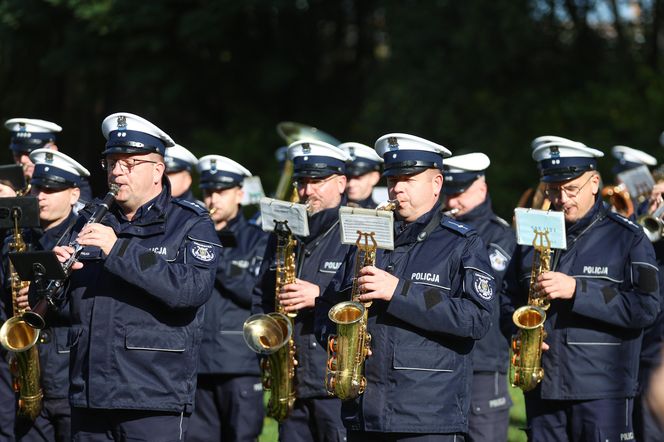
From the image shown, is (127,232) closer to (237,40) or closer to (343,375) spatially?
(343,375)

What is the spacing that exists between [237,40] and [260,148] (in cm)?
210

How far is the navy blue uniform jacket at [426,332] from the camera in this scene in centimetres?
574

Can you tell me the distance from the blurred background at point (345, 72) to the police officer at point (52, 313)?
35.2 ft

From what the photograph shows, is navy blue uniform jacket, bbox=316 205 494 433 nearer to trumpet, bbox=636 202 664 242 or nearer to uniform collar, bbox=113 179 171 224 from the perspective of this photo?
uniform collar, bbox=113 179 171 224

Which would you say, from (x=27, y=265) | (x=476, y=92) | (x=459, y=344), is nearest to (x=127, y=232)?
(x=27, y=265)

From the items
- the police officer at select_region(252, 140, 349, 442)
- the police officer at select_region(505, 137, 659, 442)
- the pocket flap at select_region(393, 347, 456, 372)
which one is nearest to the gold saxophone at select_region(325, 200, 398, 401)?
the pocket flap at select_region(393, 347, 456, 372)

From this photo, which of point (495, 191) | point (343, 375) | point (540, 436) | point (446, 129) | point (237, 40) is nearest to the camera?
point (343, 375)

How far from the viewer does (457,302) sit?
5816 millimetres

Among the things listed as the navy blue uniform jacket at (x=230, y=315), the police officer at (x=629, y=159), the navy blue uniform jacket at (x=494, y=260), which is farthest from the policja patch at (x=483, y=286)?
the police officer at (x=629, y=159)

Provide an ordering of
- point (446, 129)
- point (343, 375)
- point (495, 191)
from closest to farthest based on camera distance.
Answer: point (343, 375) → point (495, 191) → point (446, 129)

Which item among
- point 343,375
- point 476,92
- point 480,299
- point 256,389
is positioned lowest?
point 256,389

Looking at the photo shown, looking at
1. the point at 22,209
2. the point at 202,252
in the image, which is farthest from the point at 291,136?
the point at 202,252

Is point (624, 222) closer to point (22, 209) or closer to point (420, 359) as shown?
point (420, 359)

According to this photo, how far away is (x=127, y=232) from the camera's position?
20.3ft
